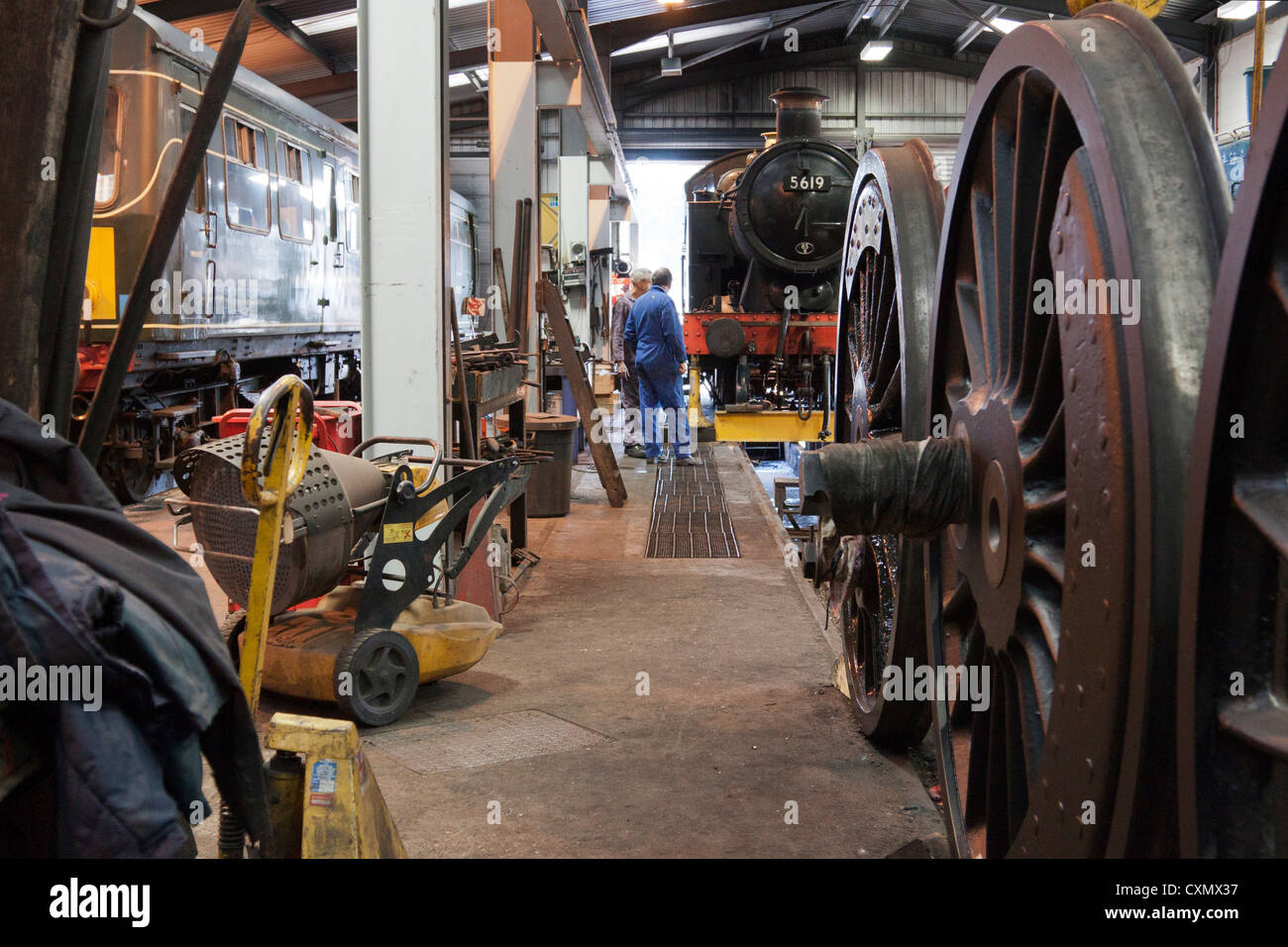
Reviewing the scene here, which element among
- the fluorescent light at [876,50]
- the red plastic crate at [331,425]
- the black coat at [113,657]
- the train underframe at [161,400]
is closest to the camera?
the black coat at [113,657]

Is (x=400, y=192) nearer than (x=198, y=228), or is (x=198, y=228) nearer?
(x=400, y=192)

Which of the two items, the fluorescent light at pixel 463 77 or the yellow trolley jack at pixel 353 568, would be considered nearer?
the yellow trolley jack at pixel 353 568

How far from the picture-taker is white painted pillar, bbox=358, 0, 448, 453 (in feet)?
16.9

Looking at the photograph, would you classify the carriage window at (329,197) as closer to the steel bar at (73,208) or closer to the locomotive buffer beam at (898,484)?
the steel bar at (73,208)

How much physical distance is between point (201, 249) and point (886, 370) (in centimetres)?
732

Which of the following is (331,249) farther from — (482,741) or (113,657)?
(113,657)

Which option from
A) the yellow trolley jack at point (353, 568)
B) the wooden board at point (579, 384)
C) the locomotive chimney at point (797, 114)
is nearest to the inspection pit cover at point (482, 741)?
the yellow trolley jack at point (353, 568)

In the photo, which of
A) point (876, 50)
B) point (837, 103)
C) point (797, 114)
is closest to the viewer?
point (797, 114)

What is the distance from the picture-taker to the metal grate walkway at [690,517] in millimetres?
7723

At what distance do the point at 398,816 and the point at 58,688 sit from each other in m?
2.25

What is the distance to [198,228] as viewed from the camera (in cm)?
926

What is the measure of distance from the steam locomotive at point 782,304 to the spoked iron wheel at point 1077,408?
8922 mm

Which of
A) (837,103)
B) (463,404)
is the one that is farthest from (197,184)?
(837,103)
